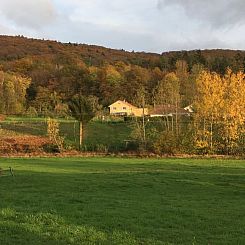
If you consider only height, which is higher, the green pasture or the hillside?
the hillside

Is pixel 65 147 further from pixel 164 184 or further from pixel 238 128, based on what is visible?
pixel 164 184

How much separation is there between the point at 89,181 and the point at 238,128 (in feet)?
115

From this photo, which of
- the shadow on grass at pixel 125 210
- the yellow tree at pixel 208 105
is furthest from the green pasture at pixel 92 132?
the shadow on grass at pixel 125 210

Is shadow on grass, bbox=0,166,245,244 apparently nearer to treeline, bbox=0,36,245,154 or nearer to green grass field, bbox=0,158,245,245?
green grass field, bbox=0,158,245,245

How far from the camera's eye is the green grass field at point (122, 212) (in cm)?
1048

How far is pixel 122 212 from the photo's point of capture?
47.5 ft

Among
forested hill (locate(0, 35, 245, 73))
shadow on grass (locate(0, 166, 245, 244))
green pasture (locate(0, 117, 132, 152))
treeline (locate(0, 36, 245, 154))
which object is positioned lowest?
shadow on grass (locate(0, 166, 245, 244))

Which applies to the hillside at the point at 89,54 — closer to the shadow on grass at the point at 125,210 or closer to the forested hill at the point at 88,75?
the forested hill at the point at 88,75

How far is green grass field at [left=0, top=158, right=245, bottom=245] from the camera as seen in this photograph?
413 inches

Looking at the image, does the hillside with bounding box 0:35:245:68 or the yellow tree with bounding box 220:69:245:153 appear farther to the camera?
the hillside with bounding box 0:35:245:68

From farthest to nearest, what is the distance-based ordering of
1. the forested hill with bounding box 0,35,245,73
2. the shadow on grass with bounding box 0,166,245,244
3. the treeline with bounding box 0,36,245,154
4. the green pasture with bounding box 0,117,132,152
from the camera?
the forested hill with bounding box 0,35,245,73, the green pasture with bounding box 0,117,132,152, the treeline with bounding box 0,36,245,154, the shadow on grass with bounding box 0,166,245,244

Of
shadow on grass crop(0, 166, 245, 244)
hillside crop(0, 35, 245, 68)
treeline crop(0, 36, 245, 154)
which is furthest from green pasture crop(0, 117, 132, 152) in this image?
hillside crop(0, 35, 245, 68)

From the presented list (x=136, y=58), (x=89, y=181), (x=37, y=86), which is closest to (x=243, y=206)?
(x=89, y=181)

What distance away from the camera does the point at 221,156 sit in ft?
175
